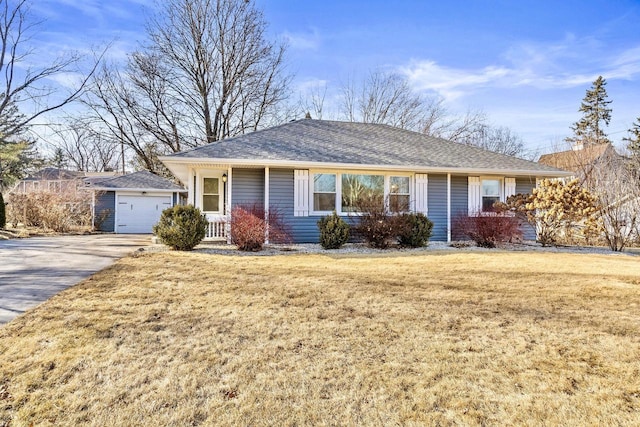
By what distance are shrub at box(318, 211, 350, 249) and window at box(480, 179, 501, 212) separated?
5.80m

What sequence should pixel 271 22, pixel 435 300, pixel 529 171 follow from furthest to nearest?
pixel 271 22
pixel 529 171
pixel 435 300

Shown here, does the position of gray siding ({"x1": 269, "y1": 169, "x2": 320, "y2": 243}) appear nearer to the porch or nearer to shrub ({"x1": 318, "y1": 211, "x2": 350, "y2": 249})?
shrub ({"x1": 318, "y1": 211, "x2": 350, "y2": 249})

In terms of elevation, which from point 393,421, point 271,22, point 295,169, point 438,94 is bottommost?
point 393,421

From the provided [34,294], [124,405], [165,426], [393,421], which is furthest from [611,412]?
[34,294]

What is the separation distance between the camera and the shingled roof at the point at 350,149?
1045 centimetres

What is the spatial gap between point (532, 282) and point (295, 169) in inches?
280

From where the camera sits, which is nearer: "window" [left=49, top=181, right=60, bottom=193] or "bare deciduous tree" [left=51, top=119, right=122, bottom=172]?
"window" [left=49, top=181, right=60, bottom=193]

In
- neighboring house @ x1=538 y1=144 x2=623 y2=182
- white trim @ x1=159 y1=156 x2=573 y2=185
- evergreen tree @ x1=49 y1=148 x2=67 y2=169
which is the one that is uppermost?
evergreen tree @ x1=49 y1=148 x2=67 y2=169

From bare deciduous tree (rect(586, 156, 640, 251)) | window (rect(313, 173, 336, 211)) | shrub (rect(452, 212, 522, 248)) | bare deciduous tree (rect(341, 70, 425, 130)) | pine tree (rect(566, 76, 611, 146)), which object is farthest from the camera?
pine tree (rect(566, 76, 611, 146))

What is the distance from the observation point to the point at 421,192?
11.6 m

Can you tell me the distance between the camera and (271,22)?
20.8m

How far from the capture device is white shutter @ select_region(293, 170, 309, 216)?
35.2 ft

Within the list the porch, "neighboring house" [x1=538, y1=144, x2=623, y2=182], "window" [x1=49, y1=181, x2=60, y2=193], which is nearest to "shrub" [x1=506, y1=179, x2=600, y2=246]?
"neighboring house" [x1=538, y1=144, x2=623, y2=182]

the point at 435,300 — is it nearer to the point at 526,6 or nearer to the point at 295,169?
the point at 295,169
